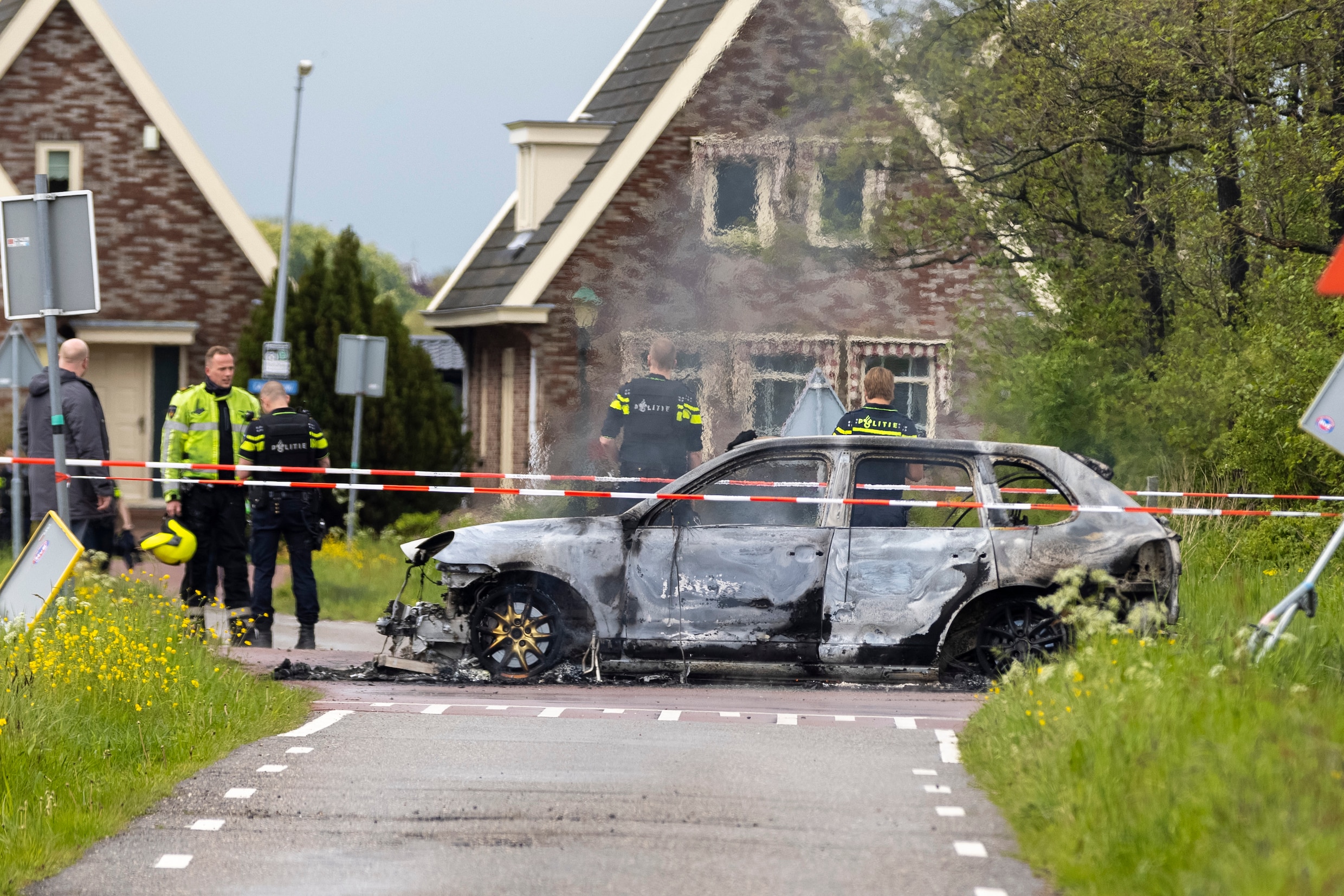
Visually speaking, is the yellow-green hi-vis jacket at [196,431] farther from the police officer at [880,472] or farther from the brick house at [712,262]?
the brick house at [712,262]

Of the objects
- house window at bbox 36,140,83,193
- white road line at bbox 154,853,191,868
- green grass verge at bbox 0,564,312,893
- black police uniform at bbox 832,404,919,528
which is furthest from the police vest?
house window at bbox 36,140,83,193

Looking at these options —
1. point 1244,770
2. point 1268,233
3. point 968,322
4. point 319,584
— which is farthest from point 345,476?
point 1244,770

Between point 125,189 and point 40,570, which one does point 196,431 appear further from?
point 125,189

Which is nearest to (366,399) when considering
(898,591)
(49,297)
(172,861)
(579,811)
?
(49,297)

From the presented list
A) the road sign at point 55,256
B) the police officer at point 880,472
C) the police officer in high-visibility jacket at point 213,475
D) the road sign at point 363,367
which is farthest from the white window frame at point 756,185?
the road sign at point 55,256

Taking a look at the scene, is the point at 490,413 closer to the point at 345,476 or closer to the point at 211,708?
the point at 345,476

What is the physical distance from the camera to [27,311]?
10.2 meters

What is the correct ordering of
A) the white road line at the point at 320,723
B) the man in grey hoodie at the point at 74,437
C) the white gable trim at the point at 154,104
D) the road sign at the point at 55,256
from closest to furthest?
the white road line at the point at 320,723 → the road sign at the point at 55,256 → the man in grey hoodie at the point at 74,437 → the white gable trim at the point at 154,104

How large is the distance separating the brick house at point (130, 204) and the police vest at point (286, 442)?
1642 centimetres

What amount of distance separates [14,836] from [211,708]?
2.51 meters

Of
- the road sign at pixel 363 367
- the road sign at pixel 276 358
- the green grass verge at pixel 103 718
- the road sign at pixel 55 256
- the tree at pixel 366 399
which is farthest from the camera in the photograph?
the tree at pixel 366 399

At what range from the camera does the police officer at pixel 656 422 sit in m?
12.9

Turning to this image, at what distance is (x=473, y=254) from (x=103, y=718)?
61.5 feet

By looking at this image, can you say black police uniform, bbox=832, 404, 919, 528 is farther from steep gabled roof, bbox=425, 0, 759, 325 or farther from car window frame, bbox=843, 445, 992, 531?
steep gabled roof, bbox=425, 0, 759, 325
